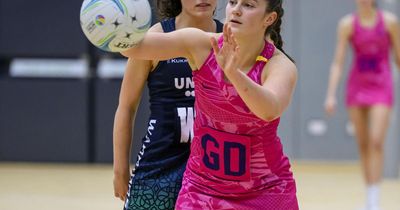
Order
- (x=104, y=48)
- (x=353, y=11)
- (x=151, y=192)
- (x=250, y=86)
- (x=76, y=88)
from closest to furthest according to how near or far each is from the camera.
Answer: (x=250, y=86) < (x=104, y=48) < (x=151, y=192) < (x=76, y=88) < (x=353, y=11)

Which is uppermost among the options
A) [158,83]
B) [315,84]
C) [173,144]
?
[158,83]

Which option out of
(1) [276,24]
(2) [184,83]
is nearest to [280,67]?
(1) [276,24]

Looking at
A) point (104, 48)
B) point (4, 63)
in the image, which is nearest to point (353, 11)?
point (4, 63)

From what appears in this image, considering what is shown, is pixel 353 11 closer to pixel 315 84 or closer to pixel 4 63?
pixel 315 84

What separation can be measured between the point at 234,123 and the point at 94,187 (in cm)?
546

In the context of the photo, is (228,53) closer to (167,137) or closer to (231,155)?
(231,155)

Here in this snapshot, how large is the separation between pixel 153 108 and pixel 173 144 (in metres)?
0.19

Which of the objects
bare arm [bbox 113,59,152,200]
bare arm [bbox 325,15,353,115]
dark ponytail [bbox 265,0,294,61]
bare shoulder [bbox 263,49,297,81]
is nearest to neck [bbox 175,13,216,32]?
bare arm [bbox 113,59,152,200]

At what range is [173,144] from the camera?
3787mm

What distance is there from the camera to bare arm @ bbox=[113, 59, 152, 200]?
3.75 metres

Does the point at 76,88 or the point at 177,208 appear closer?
the point at 177,208

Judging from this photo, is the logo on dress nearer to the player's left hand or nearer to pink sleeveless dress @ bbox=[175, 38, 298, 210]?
pink sleeveless dress @ bbox=[175, 38, 298, 210]

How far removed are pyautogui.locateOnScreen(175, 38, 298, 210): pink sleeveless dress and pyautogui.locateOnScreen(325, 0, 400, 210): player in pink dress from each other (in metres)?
4.52

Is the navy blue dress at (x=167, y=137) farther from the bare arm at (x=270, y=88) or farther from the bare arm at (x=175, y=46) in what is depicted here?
the bare arm at (x=270, y=88)
